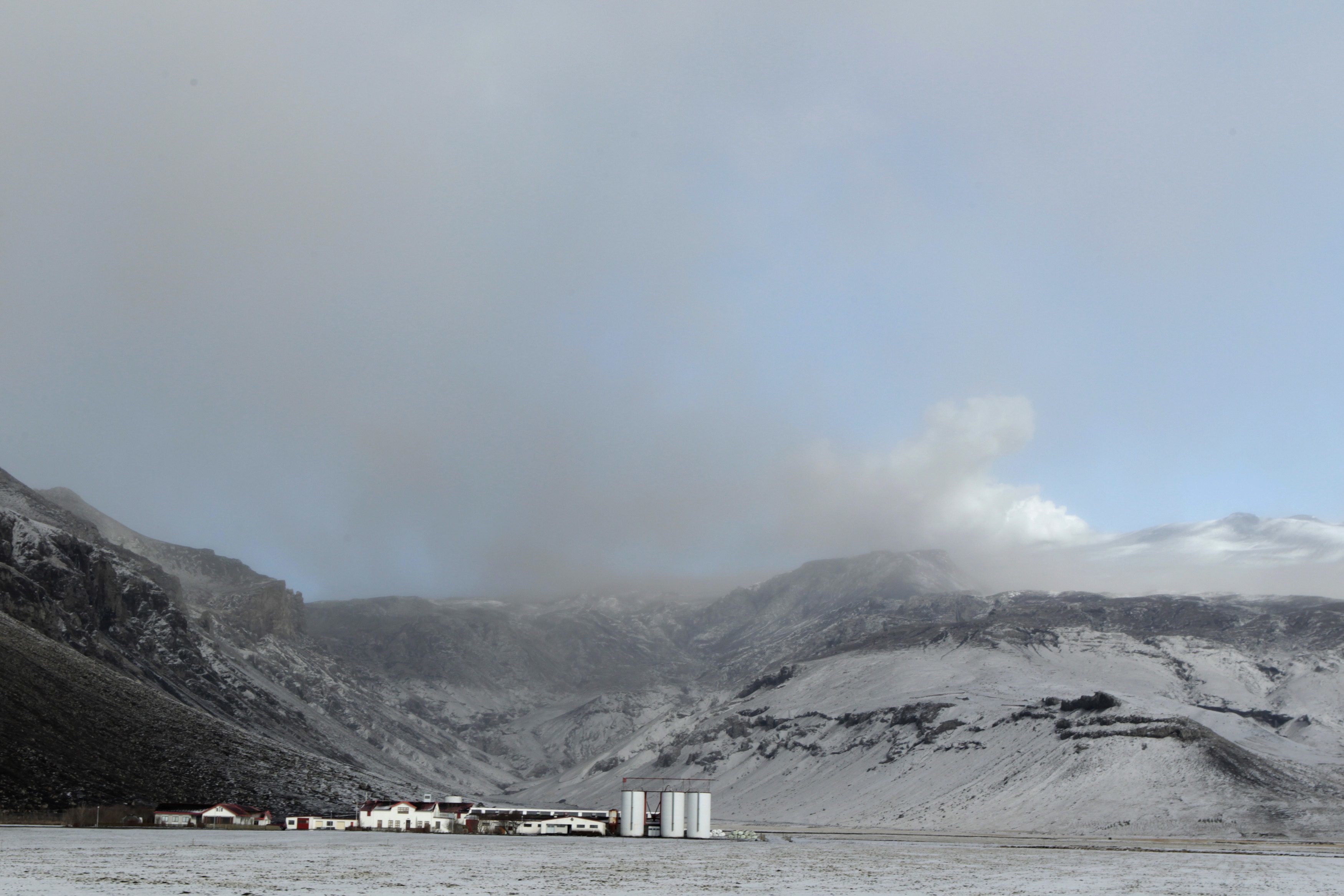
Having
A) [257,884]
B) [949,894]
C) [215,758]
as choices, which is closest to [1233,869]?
[949,894]

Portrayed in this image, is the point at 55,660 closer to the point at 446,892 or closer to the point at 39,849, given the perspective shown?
the point at 39,849

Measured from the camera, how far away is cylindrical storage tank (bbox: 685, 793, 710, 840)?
136 meters

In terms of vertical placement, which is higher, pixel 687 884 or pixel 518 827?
pixel 687 884

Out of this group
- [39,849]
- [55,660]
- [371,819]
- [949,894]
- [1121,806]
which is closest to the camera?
[949,894]

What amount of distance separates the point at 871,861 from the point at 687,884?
115 feet

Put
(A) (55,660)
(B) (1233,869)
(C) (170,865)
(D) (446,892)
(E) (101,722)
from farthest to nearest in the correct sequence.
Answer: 1. (A) (55,660)
2. (E) (101,722)
3. (B) (1233,869)
4. (C) (170,865)
5. (D) (446,892)

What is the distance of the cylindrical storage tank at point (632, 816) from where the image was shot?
137125 mm

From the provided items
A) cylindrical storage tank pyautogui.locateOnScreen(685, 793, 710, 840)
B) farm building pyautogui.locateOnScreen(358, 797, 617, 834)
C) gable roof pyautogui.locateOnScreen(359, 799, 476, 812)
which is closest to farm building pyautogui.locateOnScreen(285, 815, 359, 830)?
farm building pyautogui.locateOnScreen(358, 797, 617, 834)

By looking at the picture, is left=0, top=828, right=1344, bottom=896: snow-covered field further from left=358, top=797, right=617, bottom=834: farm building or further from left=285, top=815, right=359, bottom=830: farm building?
left=358, top=797, right=617, bottom=834: farm building

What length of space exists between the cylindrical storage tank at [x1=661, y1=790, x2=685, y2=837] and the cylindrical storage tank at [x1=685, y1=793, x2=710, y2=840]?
55 cm

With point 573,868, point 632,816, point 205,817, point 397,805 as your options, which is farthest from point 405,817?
point 573,868

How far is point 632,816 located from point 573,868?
6975 cm

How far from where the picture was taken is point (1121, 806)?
193 m

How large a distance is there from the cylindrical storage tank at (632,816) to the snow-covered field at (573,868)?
21.7m
